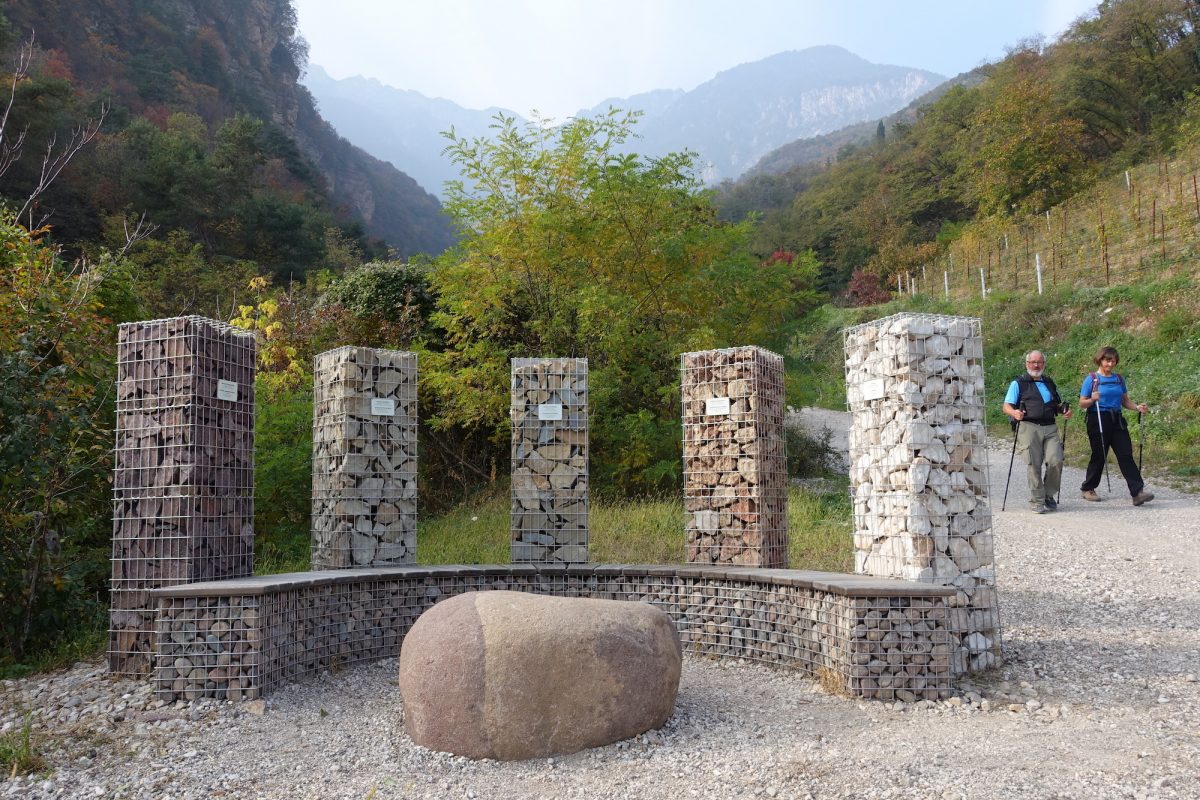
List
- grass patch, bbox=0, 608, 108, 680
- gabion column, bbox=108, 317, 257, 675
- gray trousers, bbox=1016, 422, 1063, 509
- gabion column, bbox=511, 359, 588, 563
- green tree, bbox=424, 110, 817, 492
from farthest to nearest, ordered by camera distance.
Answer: green tree, bbox=424, 110, 817, 492, gray trousers, bbox=1016, 422, 1063, 509, gabion column, bbox=511, 359, 588, 563, grass patch, bbox=0, 608, 108, 680, gabion column, bbox=108, 317, 257, 675

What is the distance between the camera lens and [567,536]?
5.83m

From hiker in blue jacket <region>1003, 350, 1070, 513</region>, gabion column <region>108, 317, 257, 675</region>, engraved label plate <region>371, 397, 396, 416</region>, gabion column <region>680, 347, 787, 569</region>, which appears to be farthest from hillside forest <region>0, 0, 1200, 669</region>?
gabion column <region>680, 347, 787, 569</region>

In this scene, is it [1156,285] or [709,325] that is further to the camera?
[1156,285]

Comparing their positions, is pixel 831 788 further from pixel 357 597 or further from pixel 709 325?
pixel 709 325

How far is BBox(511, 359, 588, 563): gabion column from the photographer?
19.1 feet

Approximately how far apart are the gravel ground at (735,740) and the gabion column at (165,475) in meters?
0.43

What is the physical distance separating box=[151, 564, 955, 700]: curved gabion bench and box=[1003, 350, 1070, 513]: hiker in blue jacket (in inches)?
191

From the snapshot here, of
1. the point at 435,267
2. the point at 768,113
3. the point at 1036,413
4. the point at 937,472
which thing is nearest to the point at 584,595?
the point at 937,472

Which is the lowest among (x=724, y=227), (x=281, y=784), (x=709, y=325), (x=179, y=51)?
(x=281, y=784)

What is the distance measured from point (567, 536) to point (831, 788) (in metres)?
3.05

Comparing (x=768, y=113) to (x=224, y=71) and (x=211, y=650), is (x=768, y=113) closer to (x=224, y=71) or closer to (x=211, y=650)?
(x=224, y=71)

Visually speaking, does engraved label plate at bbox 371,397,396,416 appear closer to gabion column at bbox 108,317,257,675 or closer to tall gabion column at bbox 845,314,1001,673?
gabion column at bbox 108,317,257,675

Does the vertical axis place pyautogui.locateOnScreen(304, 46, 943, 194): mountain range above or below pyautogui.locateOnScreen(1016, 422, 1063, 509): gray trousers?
above

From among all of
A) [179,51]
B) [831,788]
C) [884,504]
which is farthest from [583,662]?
[179,51]
